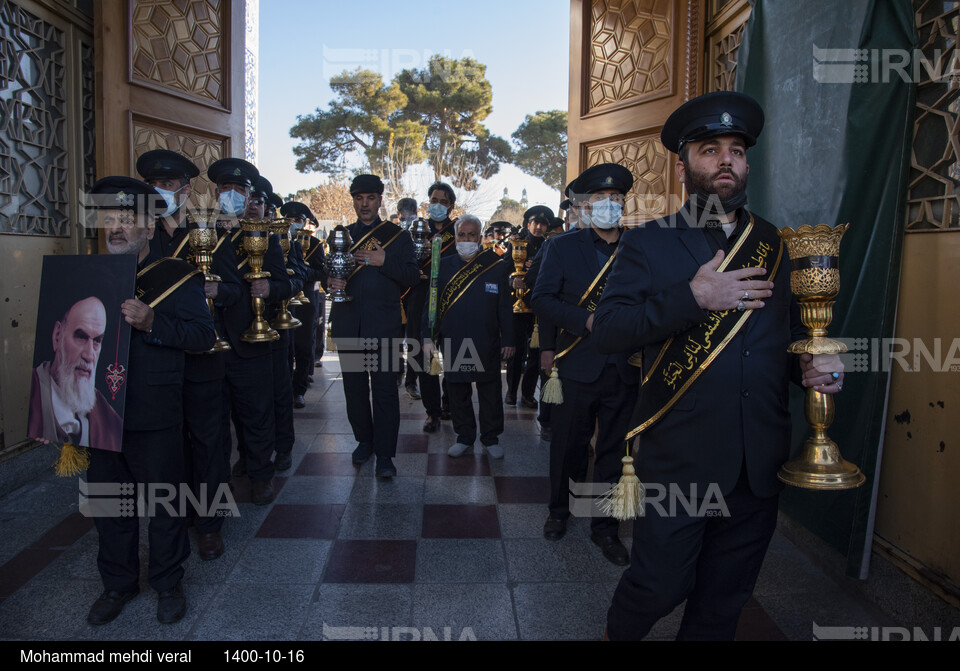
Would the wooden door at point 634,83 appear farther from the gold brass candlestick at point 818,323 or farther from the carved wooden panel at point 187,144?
the gold brass candlestick at point 818,323

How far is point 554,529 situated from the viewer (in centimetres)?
388

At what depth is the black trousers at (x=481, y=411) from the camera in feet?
18.0

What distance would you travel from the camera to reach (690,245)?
220 cm

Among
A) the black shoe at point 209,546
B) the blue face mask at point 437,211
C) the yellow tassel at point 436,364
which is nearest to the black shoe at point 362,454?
the yellow tassel at point 436,364

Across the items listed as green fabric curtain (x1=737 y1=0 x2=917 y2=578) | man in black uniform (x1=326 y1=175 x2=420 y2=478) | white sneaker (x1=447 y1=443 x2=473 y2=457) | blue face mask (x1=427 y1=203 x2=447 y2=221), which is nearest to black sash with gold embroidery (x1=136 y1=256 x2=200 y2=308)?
man in black uniform (x1=326 y1=175 x2=420 y2=478)

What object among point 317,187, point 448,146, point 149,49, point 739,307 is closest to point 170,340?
point 739,307

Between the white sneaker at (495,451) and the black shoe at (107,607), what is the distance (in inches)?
118

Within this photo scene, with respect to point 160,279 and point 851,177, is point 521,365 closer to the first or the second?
point 851,177

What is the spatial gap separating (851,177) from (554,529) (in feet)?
8.29

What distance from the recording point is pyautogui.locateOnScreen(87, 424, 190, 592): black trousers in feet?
9.68

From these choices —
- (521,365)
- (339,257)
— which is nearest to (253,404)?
(339,257)

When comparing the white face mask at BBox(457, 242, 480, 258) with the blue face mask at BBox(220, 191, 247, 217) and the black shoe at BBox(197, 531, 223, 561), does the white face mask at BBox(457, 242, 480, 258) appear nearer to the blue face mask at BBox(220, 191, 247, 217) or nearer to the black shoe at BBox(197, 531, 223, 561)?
the blue face mask at BBox(220, 191, 247, 217)

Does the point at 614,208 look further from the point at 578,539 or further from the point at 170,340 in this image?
the point at 170,340

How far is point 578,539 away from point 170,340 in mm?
2549
